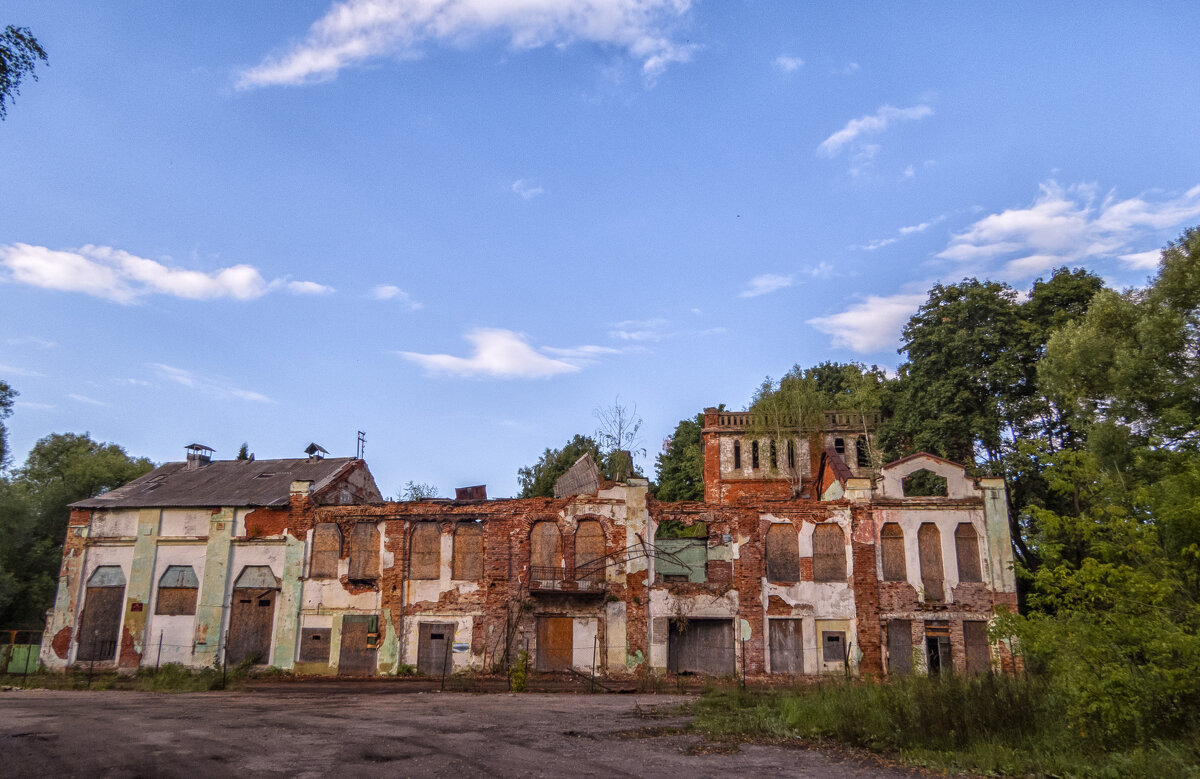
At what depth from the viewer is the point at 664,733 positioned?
47.9ft

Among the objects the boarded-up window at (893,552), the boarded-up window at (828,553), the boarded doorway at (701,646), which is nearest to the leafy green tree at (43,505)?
the boarded doorway at (701,646)

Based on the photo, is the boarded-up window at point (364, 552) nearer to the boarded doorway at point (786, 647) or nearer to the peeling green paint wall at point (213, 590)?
the peeling green paint wall at point (213, 590)

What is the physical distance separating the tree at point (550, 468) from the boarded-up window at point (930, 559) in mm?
25248

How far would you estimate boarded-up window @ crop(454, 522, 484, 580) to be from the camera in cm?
2798

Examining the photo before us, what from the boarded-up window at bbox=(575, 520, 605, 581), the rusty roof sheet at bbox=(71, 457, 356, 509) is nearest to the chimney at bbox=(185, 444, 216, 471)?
the rusty roof sheet at bbox=(71, 457, 356, 509)

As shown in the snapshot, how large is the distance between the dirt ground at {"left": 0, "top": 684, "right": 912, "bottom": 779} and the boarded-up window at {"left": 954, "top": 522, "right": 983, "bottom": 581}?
13191 millimetres

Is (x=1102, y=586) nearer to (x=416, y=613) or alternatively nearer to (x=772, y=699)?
(x=772, y=699)

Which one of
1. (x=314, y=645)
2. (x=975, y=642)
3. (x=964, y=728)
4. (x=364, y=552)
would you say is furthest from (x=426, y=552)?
(x=964, y=728)

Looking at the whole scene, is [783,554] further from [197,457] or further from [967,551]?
[197,457]

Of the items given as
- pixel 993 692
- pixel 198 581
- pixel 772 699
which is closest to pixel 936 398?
pixel 772 699

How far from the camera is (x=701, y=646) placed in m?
27.1

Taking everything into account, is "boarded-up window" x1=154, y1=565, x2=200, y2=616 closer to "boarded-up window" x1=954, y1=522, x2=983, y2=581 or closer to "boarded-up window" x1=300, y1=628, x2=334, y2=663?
"boarded-up window" x1=300, y1=628, x2=334, y2=663

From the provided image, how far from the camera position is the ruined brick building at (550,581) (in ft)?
87.7

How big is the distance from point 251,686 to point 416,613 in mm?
5621
